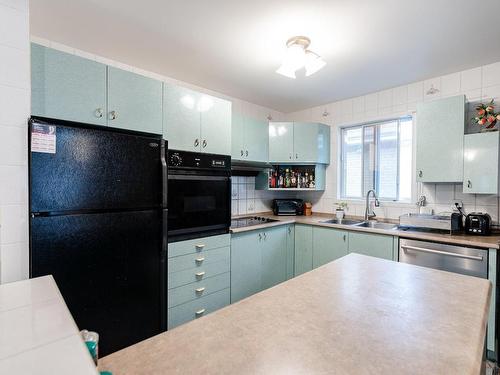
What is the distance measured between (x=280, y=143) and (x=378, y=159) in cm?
121

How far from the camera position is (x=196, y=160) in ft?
7.04

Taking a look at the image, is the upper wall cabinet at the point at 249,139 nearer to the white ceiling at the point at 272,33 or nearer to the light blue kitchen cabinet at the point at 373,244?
the white ceiling at the point at 272,33

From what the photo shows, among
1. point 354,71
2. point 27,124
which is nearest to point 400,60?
point 354,71

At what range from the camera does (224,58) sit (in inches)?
86.0

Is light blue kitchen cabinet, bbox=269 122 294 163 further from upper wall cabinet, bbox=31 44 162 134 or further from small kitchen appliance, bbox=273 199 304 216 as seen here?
upper wall cabinet, bbox=31 44 162 134

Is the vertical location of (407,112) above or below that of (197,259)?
above

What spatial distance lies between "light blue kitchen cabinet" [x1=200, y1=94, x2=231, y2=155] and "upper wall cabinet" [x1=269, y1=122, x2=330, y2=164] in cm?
95

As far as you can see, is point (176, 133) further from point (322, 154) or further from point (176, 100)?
point (322, 154)

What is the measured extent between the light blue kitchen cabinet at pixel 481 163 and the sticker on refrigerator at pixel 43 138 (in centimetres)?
300

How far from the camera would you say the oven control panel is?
200 cm

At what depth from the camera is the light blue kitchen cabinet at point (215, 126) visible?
225 centimetres

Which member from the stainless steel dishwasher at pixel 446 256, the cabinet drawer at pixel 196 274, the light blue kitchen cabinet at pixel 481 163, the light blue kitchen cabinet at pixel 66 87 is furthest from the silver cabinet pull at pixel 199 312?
the light blue kitchen cabinet at pixel 481 163

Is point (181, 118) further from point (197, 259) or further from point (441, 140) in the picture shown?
point (441, 140)

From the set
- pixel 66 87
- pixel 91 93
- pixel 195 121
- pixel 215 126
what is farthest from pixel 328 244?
pixel 66 87
